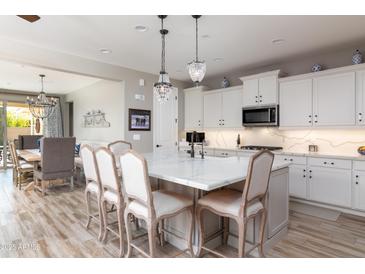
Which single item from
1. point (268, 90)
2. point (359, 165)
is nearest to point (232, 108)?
point (268, 90)

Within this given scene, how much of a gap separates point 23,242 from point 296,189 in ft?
12.7

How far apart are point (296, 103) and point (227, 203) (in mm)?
2797

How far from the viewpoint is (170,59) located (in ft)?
13.2

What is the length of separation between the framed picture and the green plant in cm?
545

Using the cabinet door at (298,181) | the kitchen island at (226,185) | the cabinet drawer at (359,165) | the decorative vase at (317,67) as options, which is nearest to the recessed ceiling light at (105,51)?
the kitchen island at (226,185)

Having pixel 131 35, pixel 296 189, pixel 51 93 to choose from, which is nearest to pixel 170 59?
pixel 131 35

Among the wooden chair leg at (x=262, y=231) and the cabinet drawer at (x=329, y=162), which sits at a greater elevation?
the cabinet drawer at (x=329, y=162)

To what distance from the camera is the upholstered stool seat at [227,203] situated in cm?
180

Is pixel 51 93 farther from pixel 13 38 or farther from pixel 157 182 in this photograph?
pixel 157 182

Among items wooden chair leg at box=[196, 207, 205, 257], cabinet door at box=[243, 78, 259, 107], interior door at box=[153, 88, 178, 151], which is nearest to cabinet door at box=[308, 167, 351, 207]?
cabinet door at box=[243, 78, 259, 107]

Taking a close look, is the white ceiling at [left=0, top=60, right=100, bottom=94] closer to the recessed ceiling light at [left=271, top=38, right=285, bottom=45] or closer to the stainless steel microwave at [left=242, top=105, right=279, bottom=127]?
the stainless steel microwave at [left=242, top=105, right=279, bottom=127]

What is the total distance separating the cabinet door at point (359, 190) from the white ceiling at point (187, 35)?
6.41 feet

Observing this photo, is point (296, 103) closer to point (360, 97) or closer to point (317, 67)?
point (317, 67)

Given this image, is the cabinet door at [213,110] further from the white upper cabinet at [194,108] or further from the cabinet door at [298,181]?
the cabinet door at [298,181]
